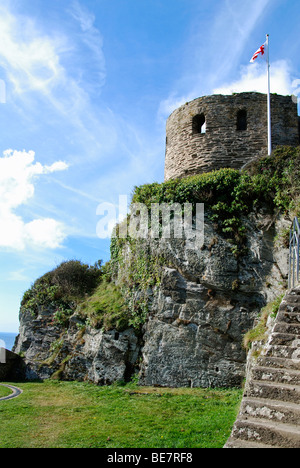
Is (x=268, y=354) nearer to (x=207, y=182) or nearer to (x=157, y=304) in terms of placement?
(x=157, y=304)

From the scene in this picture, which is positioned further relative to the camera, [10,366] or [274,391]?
[10,366]

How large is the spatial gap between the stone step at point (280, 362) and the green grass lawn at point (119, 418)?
1.74 m

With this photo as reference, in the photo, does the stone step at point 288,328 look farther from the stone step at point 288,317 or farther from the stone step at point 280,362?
the stone step at point 280,362

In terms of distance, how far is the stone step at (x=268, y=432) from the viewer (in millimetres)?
3685

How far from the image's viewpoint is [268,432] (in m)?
3.83

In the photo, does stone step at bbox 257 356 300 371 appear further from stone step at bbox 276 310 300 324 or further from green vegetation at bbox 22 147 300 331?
green vegetation at bbox 22 147 300 331

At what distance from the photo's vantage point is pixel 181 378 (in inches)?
425

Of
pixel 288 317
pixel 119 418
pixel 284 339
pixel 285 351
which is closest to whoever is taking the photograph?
pixel 285 351

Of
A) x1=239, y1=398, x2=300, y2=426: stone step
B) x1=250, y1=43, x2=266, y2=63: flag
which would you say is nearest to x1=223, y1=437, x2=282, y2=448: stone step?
x1=239, y1=398, x2=300, y2=426: stone step

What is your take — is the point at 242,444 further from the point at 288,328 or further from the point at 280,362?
the point at 288,328

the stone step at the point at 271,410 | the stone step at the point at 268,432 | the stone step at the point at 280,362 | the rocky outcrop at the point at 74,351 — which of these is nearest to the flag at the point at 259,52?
the rocky outcrop at the point at 74,351

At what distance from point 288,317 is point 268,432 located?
2255mm

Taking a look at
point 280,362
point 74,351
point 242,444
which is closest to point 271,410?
A: point 242,444
